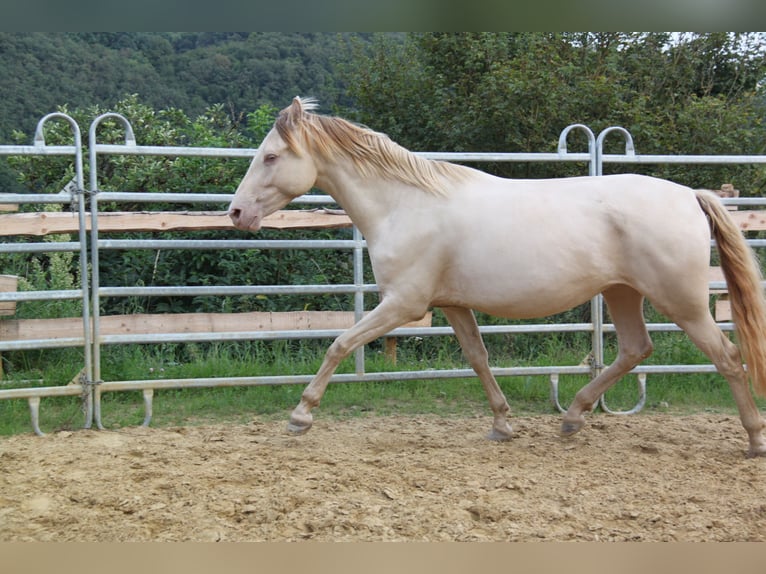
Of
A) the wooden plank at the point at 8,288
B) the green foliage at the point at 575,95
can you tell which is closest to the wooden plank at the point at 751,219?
the green foliage at the point at 575,95

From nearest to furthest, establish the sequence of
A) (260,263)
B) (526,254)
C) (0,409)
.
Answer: (526,254) → (0,409) → (260,263)

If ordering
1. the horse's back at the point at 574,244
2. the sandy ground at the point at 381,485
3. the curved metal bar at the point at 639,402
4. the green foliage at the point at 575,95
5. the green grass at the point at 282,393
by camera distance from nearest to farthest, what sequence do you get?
the sandy ground at the point at 381,485 < the horse's back at the point at 574,244 < the green grass at the point at 282,393 < the curved metal bar at the point at 639,402 < the green foliage at the point at 575,95

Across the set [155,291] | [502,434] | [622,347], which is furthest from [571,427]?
[155,291]

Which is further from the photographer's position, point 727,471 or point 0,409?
point 0,409

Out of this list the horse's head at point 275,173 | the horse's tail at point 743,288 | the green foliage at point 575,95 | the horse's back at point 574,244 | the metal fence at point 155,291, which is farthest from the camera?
the green foliage at point 575,95

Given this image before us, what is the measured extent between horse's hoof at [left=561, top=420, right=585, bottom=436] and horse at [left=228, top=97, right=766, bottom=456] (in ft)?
2.53

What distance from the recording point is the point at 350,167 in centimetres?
418

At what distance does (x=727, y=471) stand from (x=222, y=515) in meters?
2.51

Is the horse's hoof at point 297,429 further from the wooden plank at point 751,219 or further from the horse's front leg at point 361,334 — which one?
the wooden plank at point 751,219

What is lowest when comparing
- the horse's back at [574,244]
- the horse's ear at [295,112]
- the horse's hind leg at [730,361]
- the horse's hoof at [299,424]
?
the horse's hoof at [299,424]

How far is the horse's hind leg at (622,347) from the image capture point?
14.2ft

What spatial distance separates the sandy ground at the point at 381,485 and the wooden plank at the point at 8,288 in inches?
53.5

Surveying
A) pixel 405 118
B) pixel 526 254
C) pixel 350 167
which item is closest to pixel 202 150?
pixel 350 167

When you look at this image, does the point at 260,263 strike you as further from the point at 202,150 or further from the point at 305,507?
the point at 305,507
